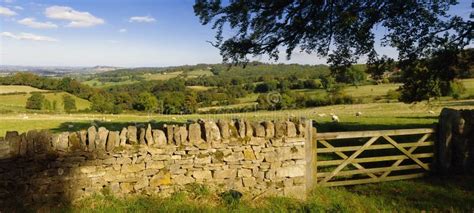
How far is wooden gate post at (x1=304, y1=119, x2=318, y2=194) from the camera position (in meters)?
8.66

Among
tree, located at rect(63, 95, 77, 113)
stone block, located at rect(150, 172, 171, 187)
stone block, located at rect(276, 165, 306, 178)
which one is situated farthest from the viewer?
tree, located at rect(63, 95, 77, 113)

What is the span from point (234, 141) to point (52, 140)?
11.9 feet

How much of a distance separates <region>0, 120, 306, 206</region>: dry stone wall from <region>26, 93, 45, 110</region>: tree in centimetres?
6694

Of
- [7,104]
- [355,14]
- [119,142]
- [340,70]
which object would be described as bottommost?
[7,104]

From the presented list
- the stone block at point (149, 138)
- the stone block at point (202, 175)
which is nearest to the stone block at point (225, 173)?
the stone block at point (202, 175)

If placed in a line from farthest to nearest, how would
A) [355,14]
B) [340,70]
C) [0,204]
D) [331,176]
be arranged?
[340,70]
[355,14]
[331,176]
[0,204]

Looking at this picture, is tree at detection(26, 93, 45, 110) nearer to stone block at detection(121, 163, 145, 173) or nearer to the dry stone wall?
the dry stone wall

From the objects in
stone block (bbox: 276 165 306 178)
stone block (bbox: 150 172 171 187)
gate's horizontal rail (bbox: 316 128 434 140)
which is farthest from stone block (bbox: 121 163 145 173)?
gate's horizontal rail (bbox: 316 128 434 140)

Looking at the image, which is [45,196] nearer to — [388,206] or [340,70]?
[388,206]

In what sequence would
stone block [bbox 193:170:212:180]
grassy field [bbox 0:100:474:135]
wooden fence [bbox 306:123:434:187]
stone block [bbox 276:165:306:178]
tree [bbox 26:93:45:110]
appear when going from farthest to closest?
tree [bbox 26:93:45:110], grassy field [bbox 0:100:474:135], wooden fence [bbox 306:123:434:187], stone block [bbox 276:165:306:178], stone block [bbox 193:170:212:180]

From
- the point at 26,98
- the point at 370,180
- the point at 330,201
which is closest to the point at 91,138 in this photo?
the point at 330,201

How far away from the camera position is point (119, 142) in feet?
24.3

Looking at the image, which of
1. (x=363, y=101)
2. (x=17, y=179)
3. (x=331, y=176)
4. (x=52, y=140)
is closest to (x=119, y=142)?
(x=52, y=140)

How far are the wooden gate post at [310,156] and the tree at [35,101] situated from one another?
6822 centimetres
